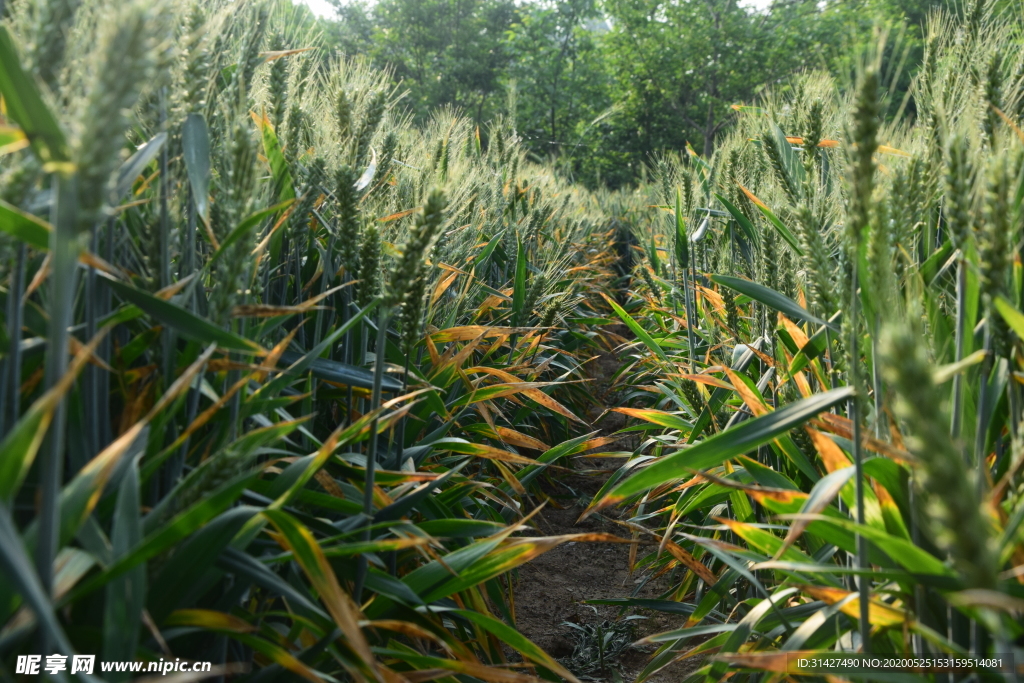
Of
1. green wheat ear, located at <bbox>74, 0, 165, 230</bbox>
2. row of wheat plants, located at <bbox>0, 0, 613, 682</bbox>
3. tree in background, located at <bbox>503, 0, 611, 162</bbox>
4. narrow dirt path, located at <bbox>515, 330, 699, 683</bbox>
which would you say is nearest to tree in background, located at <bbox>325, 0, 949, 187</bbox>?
tree in background, located at <bbox>503, 0, 611, 162</bbox>

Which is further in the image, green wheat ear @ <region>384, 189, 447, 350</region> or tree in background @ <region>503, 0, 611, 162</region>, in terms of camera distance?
tree in background @ <region>503, 0, 611, 162</region>

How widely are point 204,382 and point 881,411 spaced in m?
1.18

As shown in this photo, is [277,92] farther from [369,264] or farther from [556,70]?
[556,70]

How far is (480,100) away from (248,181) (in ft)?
72.3

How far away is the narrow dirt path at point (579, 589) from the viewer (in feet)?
6.81

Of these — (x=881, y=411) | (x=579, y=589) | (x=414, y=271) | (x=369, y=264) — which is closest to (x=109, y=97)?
(x=414, y=271)

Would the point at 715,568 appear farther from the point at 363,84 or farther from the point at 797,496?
the point at 363,84

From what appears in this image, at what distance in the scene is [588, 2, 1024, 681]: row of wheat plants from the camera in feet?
2.85

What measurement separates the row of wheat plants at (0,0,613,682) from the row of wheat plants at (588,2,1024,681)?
454 mm

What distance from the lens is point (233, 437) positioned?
104 centimetres

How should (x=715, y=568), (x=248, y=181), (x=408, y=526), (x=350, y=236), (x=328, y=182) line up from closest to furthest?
1. (x=248, y=181)
2. (x=408, y=526)
3. (x=350, y=236)
4. (x=328, y=182)
5. (x=715, y=568)

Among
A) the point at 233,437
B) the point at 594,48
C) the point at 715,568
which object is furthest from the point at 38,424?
the point at 594,48

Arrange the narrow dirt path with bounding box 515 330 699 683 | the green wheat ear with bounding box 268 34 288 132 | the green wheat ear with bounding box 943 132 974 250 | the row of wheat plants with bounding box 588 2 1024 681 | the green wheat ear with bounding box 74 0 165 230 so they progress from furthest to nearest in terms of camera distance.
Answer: the narrow dirt path with bounding box 515 330 699 683
the green wheat ear with bounding box 268 34 288 132
the green wheat ear with bounding box 943 132 974 250
the row of wheat plants with bounding box 588 2 1024 681
the green wheat ear with bounding box 74 0 165 230

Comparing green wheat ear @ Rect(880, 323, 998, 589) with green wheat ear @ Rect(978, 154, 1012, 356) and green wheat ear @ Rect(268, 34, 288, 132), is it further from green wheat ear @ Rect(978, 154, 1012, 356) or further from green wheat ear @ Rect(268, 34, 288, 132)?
green wheat ear @ Rect(268, 34, 288, 132)
